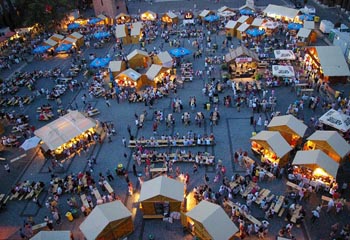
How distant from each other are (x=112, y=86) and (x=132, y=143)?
919 centimetres

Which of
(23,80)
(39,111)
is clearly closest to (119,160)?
(39,111)

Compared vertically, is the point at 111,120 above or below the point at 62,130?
below

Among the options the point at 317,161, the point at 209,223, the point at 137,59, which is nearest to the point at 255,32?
the point at 137,59

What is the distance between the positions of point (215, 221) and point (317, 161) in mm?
6796

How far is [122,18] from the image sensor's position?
46.5 metres

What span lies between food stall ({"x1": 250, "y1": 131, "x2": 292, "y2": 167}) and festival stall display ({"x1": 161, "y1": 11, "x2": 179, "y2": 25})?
28889 mm

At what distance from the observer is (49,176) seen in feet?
65.0

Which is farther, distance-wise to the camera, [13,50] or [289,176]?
[13,50]

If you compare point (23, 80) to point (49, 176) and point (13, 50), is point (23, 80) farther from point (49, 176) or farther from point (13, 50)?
point (49, 176)

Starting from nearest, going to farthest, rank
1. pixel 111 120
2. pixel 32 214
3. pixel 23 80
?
pixel 32 214 → pixel 111 120 → pixel 23 80

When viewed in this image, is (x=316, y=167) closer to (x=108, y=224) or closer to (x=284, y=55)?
(x=108, y=224)

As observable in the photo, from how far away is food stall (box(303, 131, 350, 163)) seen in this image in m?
18.1

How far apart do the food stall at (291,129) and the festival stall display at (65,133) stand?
41.0ft

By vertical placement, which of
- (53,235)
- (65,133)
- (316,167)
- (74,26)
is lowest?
(316,167)
